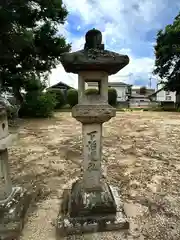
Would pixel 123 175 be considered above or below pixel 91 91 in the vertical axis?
below

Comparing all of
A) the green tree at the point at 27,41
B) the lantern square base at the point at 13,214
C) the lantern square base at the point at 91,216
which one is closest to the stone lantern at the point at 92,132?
the lantern square base at the point at 91,216

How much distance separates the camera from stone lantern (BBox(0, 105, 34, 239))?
1.94 m

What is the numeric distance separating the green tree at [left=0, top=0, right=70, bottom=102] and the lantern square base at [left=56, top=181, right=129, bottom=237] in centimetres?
680

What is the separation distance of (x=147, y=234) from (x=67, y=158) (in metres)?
2.50

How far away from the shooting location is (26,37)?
754 cm

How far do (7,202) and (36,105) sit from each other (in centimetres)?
906

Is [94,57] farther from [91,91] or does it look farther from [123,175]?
[123,175]

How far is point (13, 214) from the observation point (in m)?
2.06

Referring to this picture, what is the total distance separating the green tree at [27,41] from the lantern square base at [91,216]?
6.80 meters

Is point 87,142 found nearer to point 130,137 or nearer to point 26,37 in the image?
point 130,137

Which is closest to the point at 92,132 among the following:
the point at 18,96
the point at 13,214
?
the point at 13,214

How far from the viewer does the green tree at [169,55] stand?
606 inches

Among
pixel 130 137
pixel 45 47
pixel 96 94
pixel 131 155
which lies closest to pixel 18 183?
pixel 96 94

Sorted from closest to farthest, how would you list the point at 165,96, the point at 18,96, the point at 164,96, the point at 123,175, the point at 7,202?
the point at 7,202 → the point at 123,175 → the point at 18,96 → the point at 165,96 → the point at 164,96
